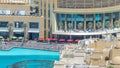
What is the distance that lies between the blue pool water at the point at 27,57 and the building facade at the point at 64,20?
10.4m

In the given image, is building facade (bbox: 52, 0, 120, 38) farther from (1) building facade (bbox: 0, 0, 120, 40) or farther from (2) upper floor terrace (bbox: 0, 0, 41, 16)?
(2) upper floor terrace (bbox: 0, 0, 41, 16)

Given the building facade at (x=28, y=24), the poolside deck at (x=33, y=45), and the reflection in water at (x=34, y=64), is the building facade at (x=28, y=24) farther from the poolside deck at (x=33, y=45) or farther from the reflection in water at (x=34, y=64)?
the reflection in water at (x=34, y=64)

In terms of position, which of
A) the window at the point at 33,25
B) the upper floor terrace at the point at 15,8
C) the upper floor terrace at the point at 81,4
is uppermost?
the upper floor terrace at the point at 81,4

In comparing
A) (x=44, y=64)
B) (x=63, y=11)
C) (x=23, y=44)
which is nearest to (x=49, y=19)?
(x=63, y=11)

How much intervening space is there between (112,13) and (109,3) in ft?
6.75

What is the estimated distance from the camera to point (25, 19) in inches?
3799

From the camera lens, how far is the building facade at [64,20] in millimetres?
95938

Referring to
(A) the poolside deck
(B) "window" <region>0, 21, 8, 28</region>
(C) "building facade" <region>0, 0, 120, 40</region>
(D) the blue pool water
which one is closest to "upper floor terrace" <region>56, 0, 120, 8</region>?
(C) "building facade" <region>0, 0, 120, 40</region>

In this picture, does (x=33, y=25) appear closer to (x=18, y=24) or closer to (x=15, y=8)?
(x=18, y=24)

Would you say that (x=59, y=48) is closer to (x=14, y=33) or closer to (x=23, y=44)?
(x=23, y=44)

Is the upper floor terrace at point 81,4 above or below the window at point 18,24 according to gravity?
above

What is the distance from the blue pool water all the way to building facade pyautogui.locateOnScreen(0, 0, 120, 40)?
408 inches

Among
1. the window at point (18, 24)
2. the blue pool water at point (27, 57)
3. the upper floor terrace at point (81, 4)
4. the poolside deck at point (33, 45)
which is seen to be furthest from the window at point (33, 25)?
the blue pool water at point (27, 57)

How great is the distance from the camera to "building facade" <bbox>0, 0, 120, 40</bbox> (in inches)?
3777
